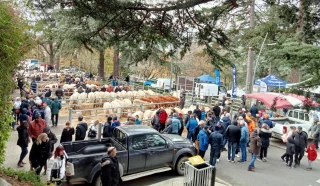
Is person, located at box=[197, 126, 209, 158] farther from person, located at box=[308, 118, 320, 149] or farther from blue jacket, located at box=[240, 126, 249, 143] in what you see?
person, located at box=[308, 118, 320, 149]

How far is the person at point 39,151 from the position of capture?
8.13m

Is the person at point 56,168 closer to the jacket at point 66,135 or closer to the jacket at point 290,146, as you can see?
the jacket at point 66,135

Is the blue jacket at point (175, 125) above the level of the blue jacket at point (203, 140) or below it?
above

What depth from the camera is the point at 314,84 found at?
6.96 meters

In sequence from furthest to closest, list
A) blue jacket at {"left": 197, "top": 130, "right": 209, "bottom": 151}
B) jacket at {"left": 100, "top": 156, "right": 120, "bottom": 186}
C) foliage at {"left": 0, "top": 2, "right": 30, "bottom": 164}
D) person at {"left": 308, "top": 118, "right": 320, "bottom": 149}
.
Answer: person at {"left": 308, "top": 118, "right": 320, "bottom": 149} → blue jacket at {"left": 197, "top": 130, "right": 209, "bottom": 151} → jacket at {"left": 100, "top": 156, "right": 120, "bottom": 186} → foliage at {"left": 0, "top": 2, "right": 30, "bottom": 164}

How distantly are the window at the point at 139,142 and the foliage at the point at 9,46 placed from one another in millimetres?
4167

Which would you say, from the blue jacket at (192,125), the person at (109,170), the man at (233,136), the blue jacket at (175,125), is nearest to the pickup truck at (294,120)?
the man at (233,136)

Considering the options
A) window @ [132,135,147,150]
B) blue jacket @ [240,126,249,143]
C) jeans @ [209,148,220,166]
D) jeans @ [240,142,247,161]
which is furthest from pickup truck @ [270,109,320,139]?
window @ [132,135,147,150]

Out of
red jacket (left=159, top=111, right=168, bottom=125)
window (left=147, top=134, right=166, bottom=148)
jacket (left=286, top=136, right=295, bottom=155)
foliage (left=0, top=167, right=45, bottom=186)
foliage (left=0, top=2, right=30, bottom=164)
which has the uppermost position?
foliage (left=0, top=2, right=30, bottom=164)

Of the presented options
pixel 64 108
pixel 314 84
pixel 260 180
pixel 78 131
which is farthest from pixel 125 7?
pixel 64 108

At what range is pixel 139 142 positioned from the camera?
9109mm

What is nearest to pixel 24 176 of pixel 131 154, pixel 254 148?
pixel 131 154

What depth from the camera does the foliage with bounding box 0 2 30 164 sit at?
4.68 meters

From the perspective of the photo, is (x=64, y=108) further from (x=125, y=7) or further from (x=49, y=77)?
(x=49, y=77)
